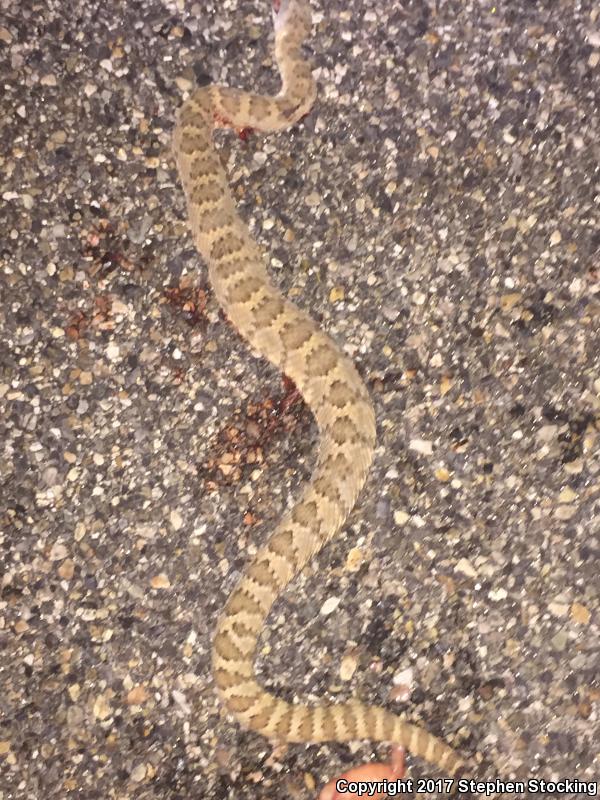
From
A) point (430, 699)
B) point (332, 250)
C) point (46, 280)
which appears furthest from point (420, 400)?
point (46, 280)

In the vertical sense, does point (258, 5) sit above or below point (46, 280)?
above

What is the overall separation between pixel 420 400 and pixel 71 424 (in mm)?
2223

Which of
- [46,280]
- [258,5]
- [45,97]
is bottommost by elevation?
[46,280]

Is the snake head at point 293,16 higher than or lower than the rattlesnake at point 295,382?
higher

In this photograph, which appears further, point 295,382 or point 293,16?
point 293,16

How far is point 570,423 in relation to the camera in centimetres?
461

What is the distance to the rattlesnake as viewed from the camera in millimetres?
4176

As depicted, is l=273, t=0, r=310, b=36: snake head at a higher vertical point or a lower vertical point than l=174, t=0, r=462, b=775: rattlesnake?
higher

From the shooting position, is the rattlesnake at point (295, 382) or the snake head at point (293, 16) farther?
the snake head at point (293, 16)

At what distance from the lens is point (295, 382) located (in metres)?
4.66

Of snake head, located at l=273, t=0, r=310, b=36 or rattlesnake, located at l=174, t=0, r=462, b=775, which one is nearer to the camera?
rattlesnake, located at l=174, t=0, r=462, b=775

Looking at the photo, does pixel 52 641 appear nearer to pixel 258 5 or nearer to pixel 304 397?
pixel 304 397

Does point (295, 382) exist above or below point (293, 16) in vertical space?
below

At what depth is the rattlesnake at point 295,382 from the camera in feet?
13.7
